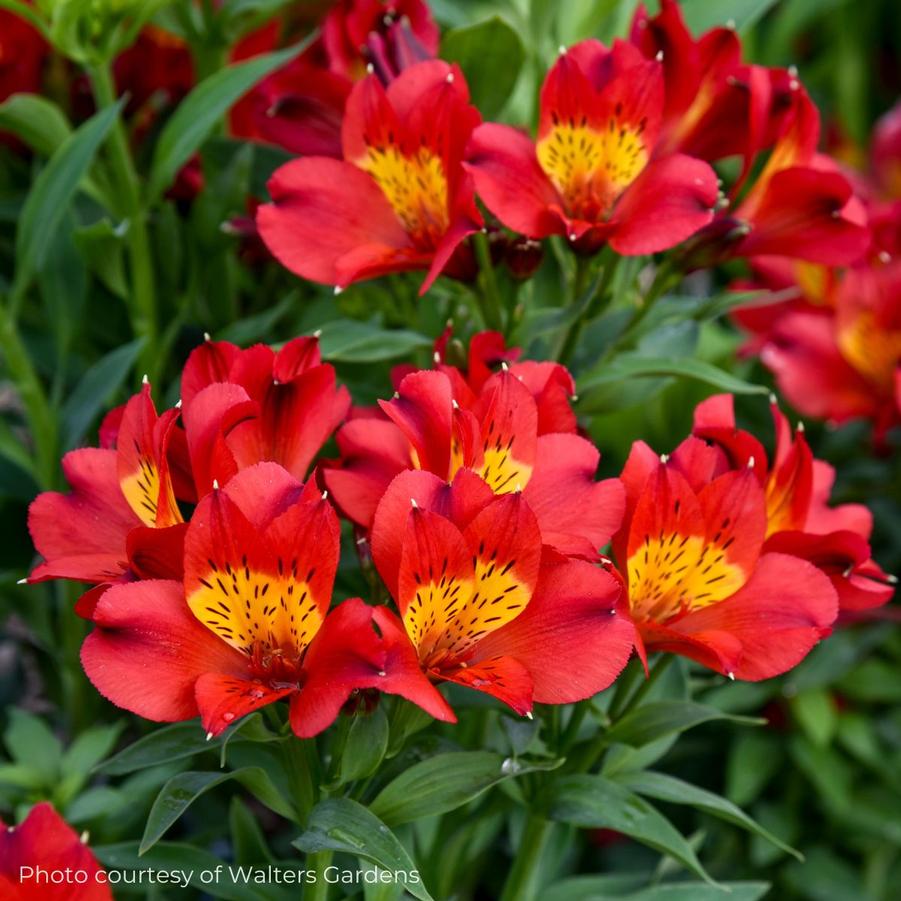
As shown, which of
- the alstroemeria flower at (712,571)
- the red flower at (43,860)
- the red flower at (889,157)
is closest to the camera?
the red flower at (43,860)

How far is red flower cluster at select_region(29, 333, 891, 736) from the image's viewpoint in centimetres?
60

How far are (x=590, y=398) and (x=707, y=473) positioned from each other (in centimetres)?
20


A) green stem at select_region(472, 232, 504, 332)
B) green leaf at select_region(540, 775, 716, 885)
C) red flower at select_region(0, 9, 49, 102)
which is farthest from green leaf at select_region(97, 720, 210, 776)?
red flower at select_region(0, 9, 49, 102)

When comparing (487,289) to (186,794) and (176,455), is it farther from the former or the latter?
(186,794)

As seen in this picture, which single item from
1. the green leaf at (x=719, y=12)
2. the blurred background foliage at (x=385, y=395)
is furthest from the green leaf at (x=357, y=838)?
the green leaf at (x=719, y=12)

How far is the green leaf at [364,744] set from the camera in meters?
0.66

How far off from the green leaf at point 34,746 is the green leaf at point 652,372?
470mm

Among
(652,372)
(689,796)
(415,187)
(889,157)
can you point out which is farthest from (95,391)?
(889,157)

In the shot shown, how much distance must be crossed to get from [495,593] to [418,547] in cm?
5

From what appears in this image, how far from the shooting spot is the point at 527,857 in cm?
85

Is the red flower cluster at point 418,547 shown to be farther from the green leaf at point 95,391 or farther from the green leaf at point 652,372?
the green leaf at point 95,391

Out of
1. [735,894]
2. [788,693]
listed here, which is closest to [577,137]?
[735,894]

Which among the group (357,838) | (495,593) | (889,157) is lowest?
(889,157)

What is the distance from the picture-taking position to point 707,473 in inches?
27.8
